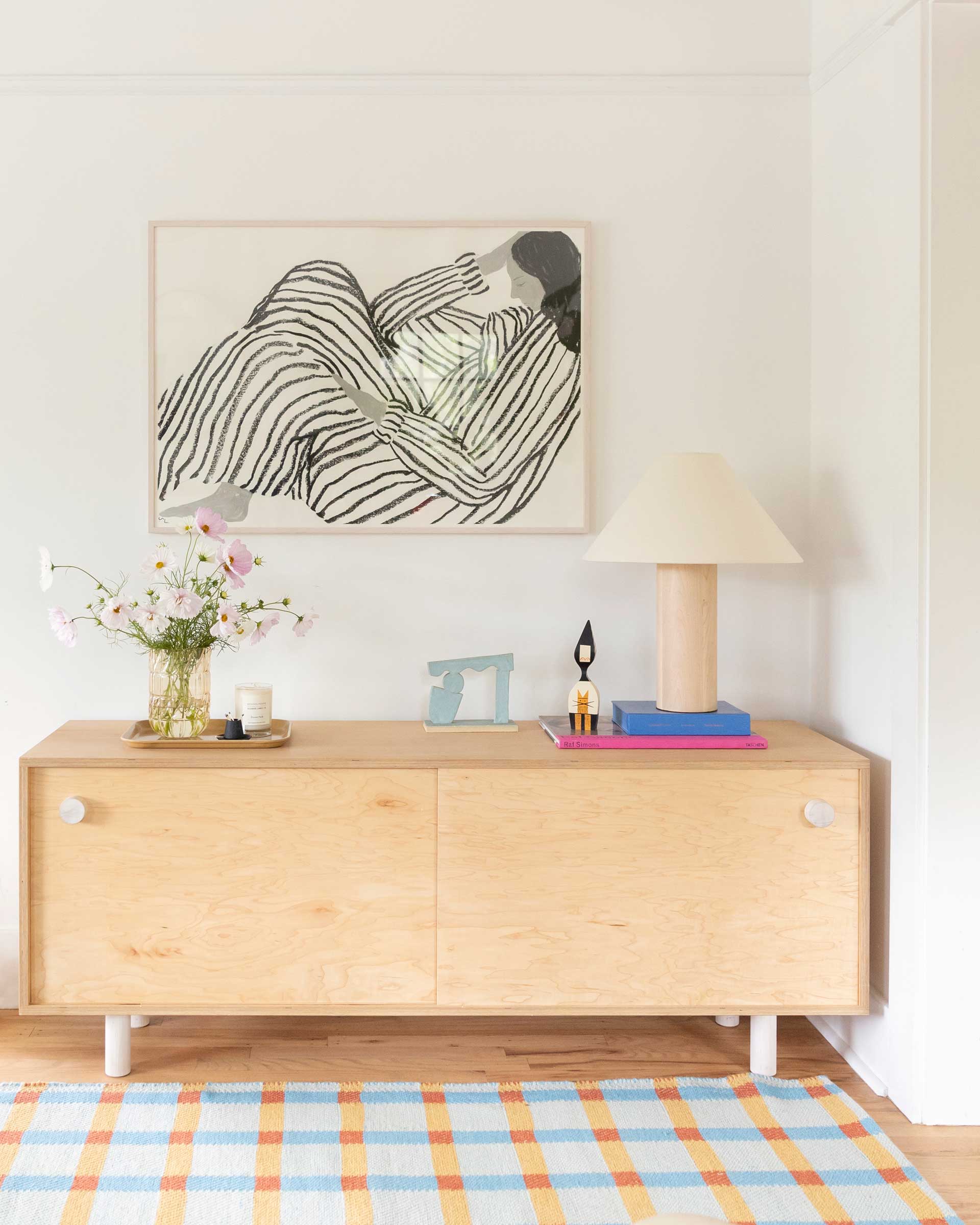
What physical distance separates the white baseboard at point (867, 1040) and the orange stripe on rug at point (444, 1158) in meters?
0.85

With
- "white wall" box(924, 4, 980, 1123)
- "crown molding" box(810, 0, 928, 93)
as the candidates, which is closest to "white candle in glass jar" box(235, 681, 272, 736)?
"white wall" box(924, 4, 980, 1123)

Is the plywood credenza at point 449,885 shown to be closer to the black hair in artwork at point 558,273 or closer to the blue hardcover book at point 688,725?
the blue hardcover book at point 688,725

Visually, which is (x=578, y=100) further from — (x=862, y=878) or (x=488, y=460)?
(x=862, y=878)

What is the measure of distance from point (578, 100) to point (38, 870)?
201 centimetres

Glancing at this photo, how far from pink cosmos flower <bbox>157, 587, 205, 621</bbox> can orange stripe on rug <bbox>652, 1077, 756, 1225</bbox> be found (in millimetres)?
1300

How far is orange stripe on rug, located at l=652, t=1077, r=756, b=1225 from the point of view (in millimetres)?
1630

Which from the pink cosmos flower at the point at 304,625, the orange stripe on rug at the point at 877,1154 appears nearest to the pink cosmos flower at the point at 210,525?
the pink cosmos flower at the point at 304,625

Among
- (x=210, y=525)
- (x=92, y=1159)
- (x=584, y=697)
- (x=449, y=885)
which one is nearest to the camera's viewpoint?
(x=92, y=1159)

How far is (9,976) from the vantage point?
92.6 inches

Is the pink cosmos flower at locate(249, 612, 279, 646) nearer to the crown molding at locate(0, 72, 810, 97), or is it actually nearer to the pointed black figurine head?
the pointed black figurine head

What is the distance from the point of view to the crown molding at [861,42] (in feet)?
6.37

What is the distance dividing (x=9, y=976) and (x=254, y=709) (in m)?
0.92

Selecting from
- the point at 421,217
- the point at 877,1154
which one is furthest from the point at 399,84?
the point at 877,1154

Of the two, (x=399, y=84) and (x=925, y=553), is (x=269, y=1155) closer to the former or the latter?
A: (x=925, y=553)
